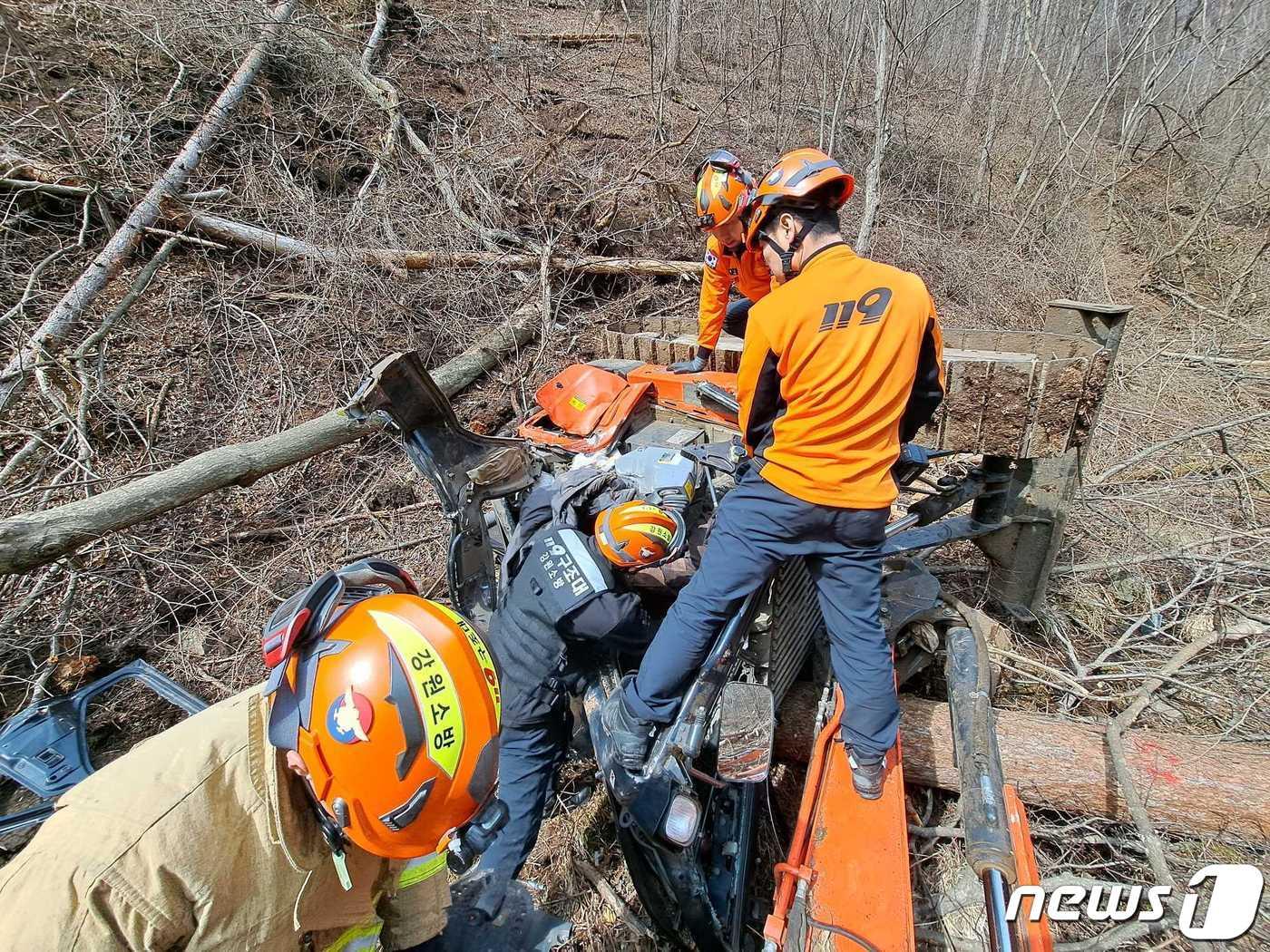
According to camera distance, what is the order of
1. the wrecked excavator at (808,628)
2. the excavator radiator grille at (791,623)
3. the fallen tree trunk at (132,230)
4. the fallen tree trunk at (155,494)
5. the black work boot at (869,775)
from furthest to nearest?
the fallen tree trunk at (132,230), the fallen tree trunk at (155,494), the excavator radiator grille at (791,623), the black work boot at (869,775), the wrecked excavator at (808,628)

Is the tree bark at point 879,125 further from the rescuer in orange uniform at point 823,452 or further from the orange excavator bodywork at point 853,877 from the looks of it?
the orange excavator bodywork at point 853,877

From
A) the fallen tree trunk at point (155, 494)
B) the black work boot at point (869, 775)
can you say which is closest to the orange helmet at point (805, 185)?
the black work boot at point (869, 775)

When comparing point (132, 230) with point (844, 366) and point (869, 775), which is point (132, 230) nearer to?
point (844, 366)

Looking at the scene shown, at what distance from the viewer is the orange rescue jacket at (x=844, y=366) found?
7.27 ft

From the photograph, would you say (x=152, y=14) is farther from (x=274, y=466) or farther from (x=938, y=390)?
(x=938, y=390)

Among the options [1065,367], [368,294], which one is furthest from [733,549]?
[368,294]

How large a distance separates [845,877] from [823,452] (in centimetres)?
137

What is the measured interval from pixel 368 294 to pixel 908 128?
336 inches

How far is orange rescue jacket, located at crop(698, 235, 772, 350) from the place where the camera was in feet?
12.7

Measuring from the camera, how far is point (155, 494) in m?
3.24

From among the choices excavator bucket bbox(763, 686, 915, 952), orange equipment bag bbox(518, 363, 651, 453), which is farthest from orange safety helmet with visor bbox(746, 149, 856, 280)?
excavator bucket bbox(763, 686, 915, 952)

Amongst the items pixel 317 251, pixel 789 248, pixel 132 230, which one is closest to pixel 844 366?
pixel 789 248

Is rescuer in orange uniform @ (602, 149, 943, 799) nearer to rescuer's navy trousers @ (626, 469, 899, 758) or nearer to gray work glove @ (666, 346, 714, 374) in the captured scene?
rescuer's navy trousers @ (626, 469, 899, 758)

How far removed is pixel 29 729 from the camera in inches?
92.6
